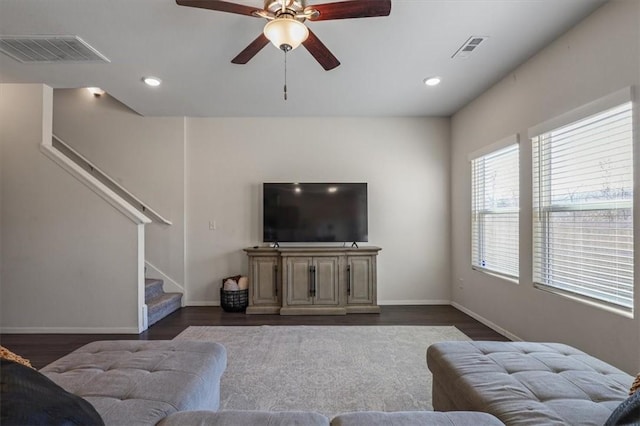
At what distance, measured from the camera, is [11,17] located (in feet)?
7.75

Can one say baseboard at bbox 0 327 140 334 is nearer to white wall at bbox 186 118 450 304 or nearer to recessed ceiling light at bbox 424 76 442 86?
white wall at bbox 186 118 450 304

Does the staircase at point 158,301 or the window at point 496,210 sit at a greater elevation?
the window at point 496,210

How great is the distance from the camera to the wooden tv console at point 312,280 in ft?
13.8

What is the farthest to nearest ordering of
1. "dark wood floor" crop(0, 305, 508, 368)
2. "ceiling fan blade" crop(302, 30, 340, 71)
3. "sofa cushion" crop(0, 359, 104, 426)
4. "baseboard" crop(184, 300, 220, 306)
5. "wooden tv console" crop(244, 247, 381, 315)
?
1. "baseboard" crop(184, 300, 220, 306)
2. "wooden tv console" crop(244, 247, 381, 315)
3. "dark wood floor" crop(0, 305, 508, 368)
4. "ceiling fan blade" crop(302, 30, 340, 71)
5. "sofa cushion" crop(0, 359, 104, 426)

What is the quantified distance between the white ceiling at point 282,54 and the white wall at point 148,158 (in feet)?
1.71

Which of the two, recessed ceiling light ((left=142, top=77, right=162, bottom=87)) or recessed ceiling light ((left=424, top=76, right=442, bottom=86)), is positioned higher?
recessed ceiling light ((left=424, top=76, right=442, bottom=86))

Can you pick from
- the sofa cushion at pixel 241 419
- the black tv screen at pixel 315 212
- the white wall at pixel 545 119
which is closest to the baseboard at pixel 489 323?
the white wall at pixel 545 119

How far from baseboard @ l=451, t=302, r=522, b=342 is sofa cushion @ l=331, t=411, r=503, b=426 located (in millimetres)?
2489

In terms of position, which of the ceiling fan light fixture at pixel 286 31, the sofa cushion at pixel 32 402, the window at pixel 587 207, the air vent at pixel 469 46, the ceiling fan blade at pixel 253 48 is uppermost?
the air vent at pixel 469 46

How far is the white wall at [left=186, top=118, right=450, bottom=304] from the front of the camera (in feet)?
15.3

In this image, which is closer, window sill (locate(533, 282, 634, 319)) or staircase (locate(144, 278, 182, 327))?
window sill (locate(533, 282, 634, 319))

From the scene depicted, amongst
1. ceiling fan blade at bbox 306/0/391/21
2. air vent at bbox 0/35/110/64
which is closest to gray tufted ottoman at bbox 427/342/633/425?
ceiling fan blade at bbox 306/0/391/21

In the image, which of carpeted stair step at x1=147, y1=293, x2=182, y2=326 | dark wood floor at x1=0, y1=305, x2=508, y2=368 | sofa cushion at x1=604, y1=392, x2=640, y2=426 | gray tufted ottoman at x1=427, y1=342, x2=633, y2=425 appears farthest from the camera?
carpeted stair step at x1=147, y1=293, x2=182, y2=326

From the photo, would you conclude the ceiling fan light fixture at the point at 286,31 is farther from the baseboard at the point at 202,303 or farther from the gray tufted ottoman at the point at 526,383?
the baseboard at the point at 202,303
